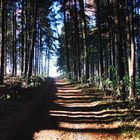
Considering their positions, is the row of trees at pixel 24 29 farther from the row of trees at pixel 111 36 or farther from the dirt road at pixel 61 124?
the dirt road at pixel 61 124

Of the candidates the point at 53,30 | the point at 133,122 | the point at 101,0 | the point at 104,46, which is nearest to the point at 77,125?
the point at 133,122

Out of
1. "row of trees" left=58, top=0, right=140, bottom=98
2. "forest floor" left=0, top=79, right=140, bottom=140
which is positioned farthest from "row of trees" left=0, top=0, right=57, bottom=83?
"forest floor" left=0, top=79, right=140, bottom=140

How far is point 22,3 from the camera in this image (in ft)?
120

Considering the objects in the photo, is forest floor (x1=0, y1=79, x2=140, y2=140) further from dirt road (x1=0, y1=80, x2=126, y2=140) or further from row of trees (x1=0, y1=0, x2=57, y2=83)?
row of trees (x1=0, y1=0, x2=57, y2=83)

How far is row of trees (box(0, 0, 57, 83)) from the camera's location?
3056 cm

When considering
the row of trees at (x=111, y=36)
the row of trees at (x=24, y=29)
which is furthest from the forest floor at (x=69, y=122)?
the row of trees at (x=24, y=29)

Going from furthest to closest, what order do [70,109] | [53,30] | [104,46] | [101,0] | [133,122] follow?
[53,30], [104,46], [101,0], [70,109], [133,122]

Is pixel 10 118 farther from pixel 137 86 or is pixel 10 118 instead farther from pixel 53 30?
pixel 53 30

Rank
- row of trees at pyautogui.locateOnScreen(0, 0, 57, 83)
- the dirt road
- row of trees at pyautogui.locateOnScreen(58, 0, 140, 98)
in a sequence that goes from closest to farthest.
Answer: the dirt road < row of trees at pyautogui.locateOnScreen(58, 0, 140, 98) < row of trees at pyautogui.locateOnScreen(0, 0, 57, 83)

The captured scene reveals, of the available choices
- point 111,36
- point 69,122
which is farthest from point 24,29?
point 69,122

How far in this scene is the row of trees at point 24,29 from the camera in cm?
3056

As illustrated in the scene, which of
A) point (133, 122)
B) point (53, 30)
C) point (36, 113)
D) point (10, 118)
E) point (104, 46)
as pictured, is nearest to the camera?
point (133, 122)

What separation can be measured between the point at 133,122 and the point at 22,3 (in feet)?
90.0

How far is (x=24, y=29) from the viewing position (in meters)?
43.0
